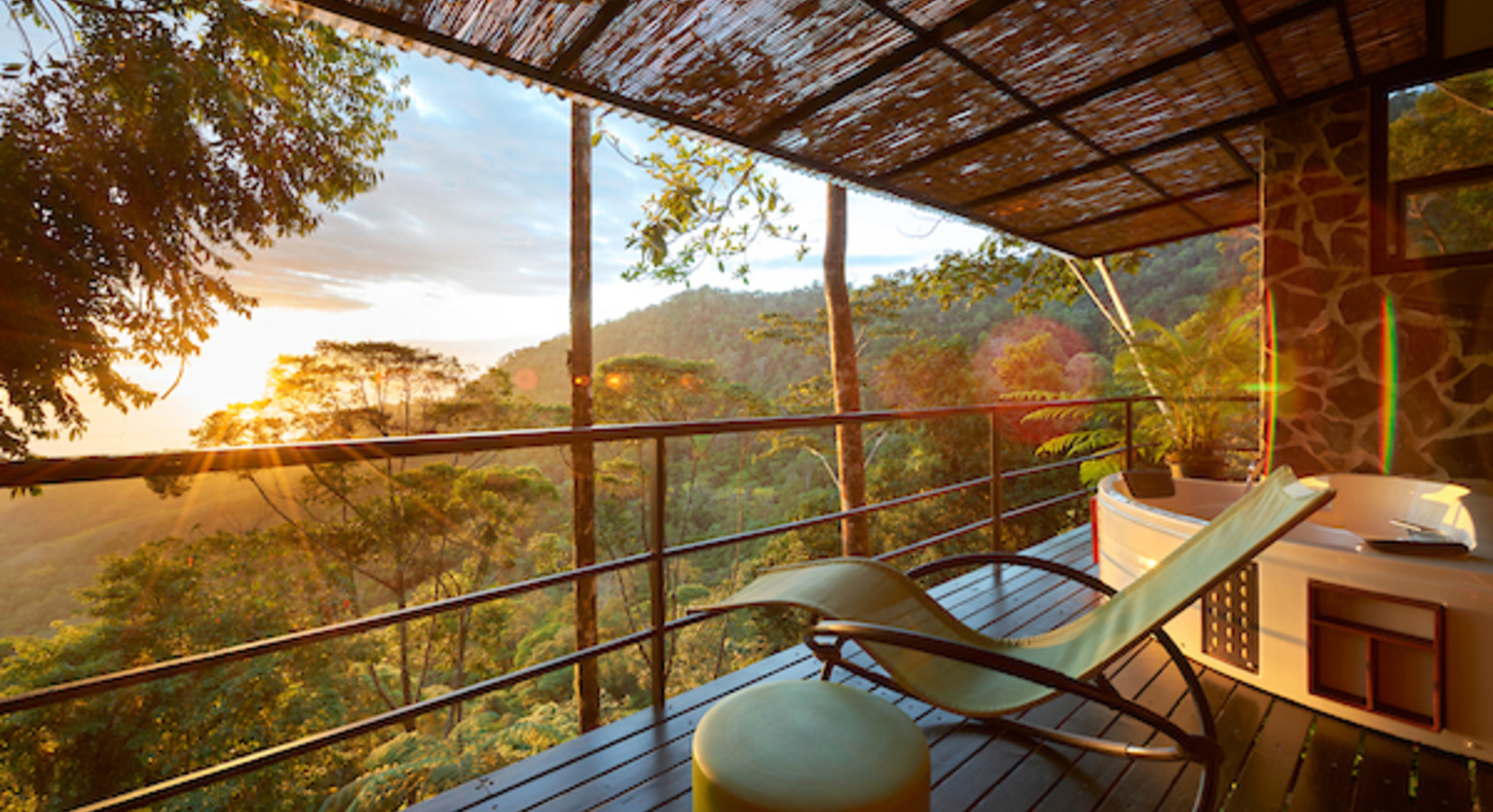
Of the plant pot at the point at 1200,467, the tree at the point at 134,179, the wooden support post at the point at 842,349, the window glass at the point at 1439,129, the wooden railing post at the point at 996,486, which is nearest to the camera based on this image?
the window glass at the point at 1439,129

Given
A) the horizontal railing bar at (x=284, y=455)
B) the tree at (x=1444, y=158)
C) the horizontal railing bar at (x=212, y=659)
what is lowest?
the horizontal railing bar at (x=212, y=659)

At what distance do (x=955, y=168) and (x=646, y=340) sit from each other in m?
23.2

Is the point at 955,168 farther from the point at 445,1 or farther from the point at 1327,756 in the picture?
the point at 1327,756

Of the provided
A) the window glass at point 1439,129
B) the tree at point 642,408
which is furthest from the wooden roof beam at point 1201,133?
the tree at point 642,408

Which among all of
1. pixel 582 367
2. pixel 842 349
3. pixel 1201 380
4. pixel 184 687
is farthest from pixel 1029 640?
pixel 184 687

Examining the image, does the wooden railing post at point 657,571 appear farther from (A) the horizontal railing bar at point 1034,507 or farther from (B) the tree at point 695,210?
(B) the tree at point 695,210

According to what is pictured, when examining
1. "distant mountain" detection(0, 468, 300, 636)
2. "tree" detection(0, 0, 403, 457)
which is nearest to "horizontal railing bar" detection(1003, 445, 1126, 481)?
"tree" detection(0, 0, 403, 457)

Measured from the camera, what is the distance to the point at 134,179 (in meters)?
5.89

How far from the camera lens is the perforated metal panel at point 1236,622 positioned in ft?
6.93

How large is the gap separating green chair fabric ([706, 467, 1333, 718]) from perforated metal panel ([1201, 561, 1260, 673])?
64cm

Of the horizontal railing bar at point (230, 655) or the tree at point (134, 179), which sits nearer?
the horizontal railing bar at point (230, 655)

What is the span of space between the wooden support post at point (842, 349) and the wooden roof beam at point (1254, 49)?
5.64m

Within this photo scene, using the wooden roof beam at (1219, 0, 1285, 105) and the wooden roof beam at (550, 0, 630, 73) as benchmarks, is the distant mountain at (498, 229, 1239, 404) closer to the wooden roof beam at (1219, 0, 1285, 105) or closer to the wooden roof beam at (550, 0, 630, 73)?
the wooden roof beam at (1219, 0, 1285, 105)

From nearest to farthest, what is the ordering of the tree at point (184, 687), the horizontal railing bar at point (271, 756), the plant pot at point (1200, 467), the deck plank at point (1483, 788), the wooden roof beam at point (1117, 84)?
the horizontal railing bar at point (271, 756)
the deck plank at point (1483, 788)
the wooden roof beam at point (1117, 84)
the plant pot at point (1200, 467)
the tree at point (184, 687)
